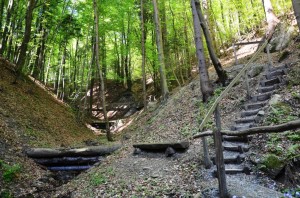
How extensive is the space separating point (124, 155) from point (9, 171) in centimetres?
372

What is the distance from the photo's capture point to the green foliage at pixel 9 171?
8122mm

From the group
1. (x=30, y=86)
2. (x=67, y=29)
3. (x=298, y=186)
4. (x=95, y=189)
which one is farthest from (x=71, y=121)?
(x=298, y=186)

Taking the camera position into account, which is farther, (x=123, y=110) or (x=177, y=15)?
(x=123, y=110)

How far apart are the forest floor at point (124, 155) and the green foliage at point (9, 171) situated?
0.05 metres

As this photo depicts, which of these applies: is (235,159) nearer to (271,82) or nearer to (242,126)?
(242,126)

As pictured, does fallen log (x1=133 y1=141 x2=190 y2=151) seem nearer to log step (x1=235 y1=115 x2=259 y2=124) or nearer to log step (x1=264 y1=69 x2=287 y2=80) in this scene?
log step (x1=235 y1=115 x2=259 y2=124)

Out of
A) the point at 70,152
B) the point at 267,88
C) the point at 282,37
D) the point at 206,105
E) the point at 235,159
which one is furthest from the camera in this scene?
the point at 282,37

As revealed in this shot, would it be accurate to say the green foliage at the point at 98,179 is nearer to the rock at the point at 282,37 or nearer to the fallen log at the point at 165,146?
the fallen log at the point at 165,146

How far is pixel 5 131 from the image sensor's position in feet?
35.2

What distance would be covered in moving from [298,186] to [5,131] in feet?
34.1

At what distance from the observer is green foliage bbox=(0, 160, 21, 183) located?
812 cm

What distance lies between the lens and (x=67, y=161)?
10.9 meters

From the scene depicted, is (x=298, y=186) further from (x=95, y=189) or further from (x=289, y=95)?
(x=95, y=189)

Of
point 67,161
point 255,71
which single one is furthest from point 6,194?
point 255,71
